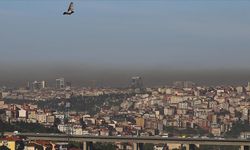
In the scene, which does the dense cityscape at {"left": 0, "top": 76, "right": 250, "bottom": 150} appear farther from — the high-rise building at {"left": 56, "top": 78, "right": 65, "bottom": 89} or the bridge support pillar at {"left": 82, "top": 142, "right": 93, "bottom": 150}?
the bridge support pillar at {"left": 82, "top": 142, "right": 93, "bottom": 150}

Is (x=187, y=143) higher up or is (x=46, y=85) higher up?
(x=46, y=85)

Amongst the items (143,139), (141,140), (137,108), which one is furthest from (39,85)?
(143,139)

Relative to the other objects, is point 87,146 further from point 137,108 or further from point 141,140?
point 137,108

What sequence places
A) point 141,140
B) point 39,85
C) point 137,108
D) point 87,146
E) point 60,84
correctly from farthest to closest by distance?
1. point 60,84
2. point 39,85
3. point 137,108
4. point 141,140
5. point 87,146

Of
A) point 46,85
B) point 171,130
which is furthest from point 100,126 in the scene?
point 46,85

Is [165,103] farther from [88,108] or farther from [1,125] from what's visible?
[1,125]

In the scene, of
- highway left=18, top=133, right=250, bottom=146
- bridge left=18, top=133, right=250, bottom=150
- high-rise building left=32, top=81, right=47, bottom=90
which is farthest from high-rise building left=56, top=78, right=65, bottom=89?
highway left=18, top=133, right=250, bottom=146

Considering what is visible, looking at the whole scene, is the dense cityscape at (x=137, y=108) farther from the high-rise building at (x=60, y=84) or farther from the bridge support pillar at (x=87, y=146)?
the bridge support pillar at (x=87, y=146)

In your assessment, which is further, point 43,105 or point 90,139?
point 43,105
